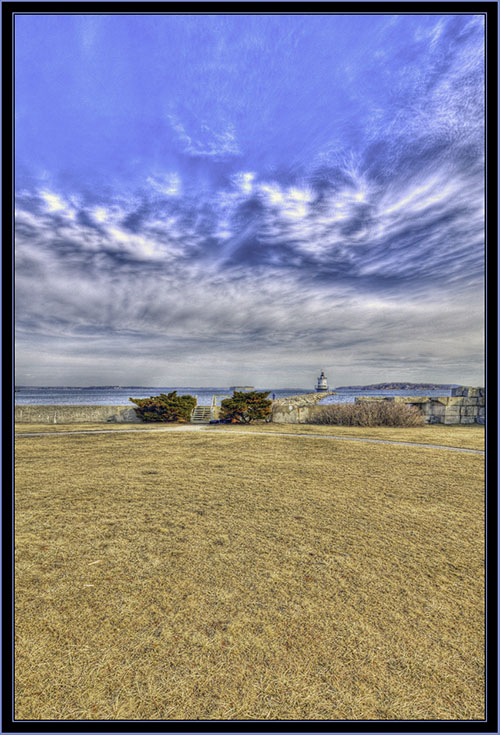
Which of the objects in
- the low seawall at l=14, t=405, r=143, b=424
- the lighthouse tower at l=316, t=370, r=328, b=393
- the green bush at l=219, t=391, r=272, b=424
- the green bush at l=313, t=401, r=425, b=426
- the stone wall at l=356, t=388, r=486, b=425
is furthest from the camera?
the lighthouse tower at l=316, t=370, r=328, b=393

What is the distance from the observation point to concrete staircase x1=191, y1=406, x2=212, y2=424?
16.0 meters

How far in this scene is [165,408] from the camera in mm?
15375

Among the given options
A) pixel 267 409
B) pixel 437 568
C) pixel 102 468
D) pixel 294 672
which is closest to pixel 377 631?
pixel 294 672

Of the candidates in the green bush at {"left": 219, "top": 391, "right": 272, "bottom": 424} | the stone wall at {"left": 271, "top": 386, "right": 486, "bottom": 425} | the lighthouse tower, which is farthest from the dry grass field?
the lighthouse tower

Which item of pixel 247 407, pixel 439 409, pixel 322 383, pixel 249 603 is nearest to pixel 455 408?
pixel 439 409

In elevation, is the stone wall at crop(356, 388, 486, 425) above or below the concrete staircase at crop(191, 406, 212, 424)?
above

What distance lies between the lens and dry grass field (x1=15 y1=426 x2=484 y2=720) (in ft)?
4.81

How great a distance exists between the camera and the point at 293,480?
5.14m

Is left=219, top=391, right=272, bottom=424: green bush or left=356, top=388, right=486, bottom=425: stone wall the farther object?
left=219, top=391, right=272, bottom=424: green bush

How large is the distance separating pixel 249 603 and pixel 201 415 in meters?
14.4

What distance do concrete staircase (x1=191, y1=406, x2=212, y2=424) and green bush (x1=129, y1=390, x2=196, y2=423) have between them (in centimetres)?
46

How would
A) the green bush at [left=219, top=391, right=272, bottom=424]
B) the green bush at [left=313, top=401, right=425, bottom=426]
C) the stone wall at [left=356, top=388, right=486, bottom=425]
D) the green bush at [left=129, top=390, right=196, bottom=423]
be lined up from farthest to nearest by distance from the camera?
1. the green bush at [left=129, top=390, right=196, bottom=423]
2. the green bush at [left=219, top=391, right=272, bottom=424]
3. the stone wall at [left=356, top=388, right=486, bottom=425]
4. the green bush at [left=313, top=401, right=425, bottom=426]

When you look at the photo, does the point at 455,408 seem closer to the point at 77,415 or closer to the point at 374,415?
the point at 374,415

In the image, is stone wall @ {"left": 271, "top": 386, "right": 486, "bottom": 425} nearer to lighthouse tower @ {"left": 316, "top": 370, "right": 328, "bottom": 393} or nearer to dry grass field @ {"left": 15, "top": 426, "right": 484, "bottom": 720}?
dry grass field @ {"left": 15, "top": 426, "right": 484, "bottom": 720}
